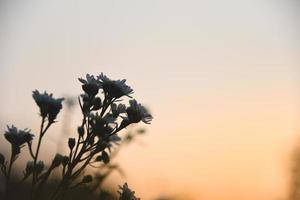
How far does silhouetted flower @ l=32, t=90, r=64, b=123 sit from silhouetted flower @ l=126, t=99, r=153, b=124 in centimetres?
65

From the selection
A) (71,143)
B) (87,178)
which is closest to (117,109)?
(71,143)

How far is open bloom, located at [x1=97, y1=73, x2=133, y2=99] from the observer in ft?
18.6

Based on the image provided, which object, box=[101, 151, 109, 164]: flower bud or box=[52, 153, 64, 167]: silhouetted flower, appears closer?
box=[52, 153, 64, 167]: silhouetted flower

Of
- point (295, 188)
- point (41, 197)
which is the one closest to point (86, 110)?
point (41, 197)

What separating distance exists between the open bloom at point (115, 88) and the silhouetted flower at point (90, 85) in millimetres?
61

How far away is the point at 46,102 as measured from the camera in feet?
18.3

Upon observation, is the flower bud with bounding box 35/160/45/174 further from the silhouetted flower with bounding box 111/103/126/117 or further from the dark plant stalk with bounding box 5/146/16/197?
the silhouetted flower with bounding box 111/103/126/117

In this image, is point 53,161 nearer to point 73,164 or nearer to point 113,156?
point 73,164

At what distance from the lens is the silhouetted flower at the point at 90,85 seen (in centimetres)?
567

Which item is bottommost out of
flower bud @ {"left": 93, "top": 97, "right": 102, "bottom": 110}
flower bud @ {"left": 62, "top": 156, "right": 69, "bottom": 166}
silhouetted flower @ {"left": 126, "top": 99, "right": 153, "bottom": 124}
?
flower bud @ {"left": 62, "top": 156, "right": 69, "bottom": 166}

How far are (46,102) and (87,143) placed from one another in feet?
2.23

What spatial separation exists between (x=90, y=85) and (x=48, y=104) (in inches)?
17.4

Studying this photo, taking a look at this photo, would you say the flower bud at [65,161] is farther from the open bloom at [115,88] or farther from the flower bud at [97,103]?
the open bloom at [115,88]

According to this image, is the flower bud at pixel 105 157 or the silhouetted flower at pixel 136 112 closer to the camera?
the flower bud at pixel 105 157
